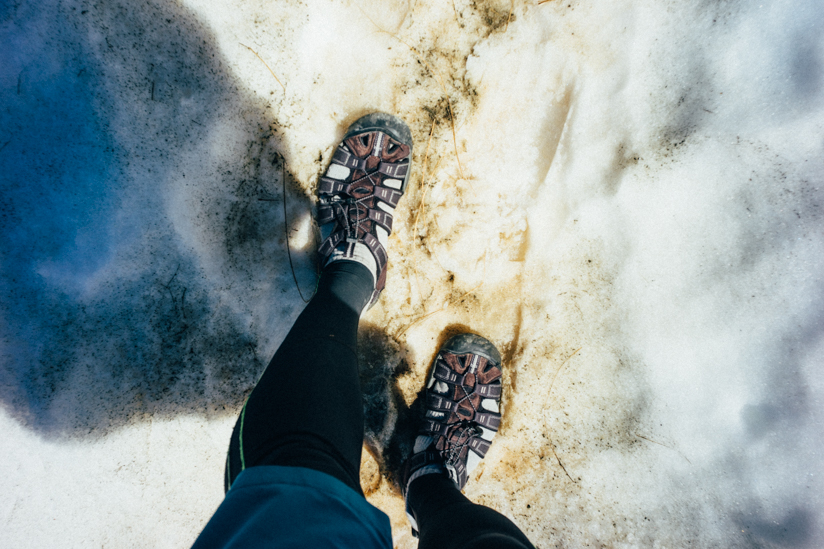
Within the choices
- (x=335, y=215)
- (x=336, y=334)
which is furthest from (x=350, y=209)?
(x=336, y=334)

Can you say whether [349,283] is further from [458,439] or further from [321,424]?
[458,439]

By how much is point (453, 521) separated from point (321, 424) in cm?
73

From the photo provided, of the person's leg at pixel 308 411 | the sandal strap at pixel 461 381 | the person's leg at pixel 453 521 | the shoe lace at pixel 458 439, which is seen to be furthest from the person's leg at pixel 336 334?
the shoe lace at pixel 458 439

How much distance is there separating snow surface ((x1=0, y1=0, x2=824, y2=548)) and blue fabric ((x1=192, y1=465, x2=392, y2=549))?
1.06 m

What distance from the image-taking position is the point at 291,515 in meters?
0.89

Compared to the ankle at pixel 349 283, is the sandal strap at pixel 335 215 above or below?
above

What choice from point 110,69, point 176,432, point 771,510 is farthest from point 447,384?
point 110,69

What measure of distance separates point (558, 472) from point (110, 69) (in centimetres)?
320

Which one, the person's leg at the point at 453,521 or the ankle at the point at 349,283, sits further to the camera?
the ankle at the point at 349,283

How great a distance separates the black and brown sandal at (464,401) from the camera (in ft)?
6.54

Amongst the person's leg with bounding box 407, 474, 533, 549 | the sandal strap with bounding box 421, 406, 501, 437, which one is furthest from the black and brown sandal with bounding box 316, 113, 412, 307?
the person's leg with bounding box 407, 474, 533, 549

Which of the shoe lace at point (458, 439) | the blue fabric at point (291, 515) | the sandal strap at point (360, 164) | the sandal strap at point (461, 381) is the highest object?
Result: the sandal strap at point (360, 164)

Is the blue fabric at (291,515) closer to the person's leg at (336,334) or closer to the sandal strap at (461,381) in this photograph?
the person's leg at (336,334)

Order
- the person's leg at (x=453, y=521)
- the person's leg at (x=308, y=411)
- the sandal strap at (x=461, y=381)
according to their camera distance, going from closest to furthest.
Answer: the person's leg at (x=308, y=411) < the person's leg at (x=453, y=521) < the sandal strap at (x=461, y=381)
